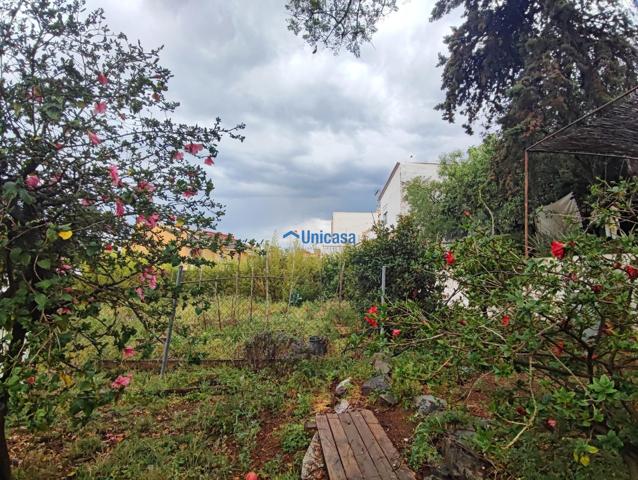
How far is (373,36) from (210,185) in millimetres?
2280

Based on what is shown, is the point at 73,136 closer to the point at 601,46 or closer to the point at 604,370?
the point at 604,370

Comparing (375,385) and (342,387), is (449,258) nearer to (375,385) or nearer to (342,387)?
(375,385)

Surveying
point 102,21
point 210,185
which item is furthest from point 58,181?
point 102,21

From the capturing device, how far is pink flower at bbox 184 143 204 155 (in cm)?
198

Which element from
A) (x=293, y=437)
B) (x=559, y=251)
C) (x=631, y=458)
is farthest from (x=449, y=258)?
(x=293, y=437)

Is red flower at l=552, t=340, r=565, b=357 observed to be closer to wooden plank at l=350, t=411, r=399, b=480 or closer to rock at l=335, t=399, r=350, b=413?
wooden plank at l=350, t=411, r=399, b=480

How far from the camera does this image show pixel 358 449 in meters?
2.21

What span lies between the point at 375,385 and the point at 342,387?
1.01 ft

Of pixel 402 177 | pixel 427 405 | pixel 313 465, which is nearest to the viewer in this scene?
pixel 313 465

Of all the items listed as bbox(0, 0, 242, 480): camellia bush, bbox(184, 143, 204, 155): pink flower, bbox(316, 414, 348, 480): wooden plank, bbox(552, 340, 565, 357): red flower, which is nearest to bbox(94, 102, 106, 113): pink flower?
bbox(0, 0, 242, 480): camellia bush

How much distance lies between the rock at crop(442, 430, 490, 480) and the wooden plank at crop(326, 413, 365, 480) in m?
0.50

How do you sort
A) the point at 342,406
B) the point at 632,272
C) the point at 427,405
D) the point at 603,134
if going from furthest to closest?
the point at 603,134, the point at 342,406, the point at 427,405, the point at 632,272

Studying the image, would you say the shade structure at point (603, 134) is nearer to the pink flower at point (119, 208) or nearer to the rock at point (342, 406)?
the rock at point (342, 406)

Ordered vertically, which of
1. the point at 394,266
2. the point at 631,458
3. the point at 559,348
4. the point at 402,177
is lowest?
the point at 631,458
